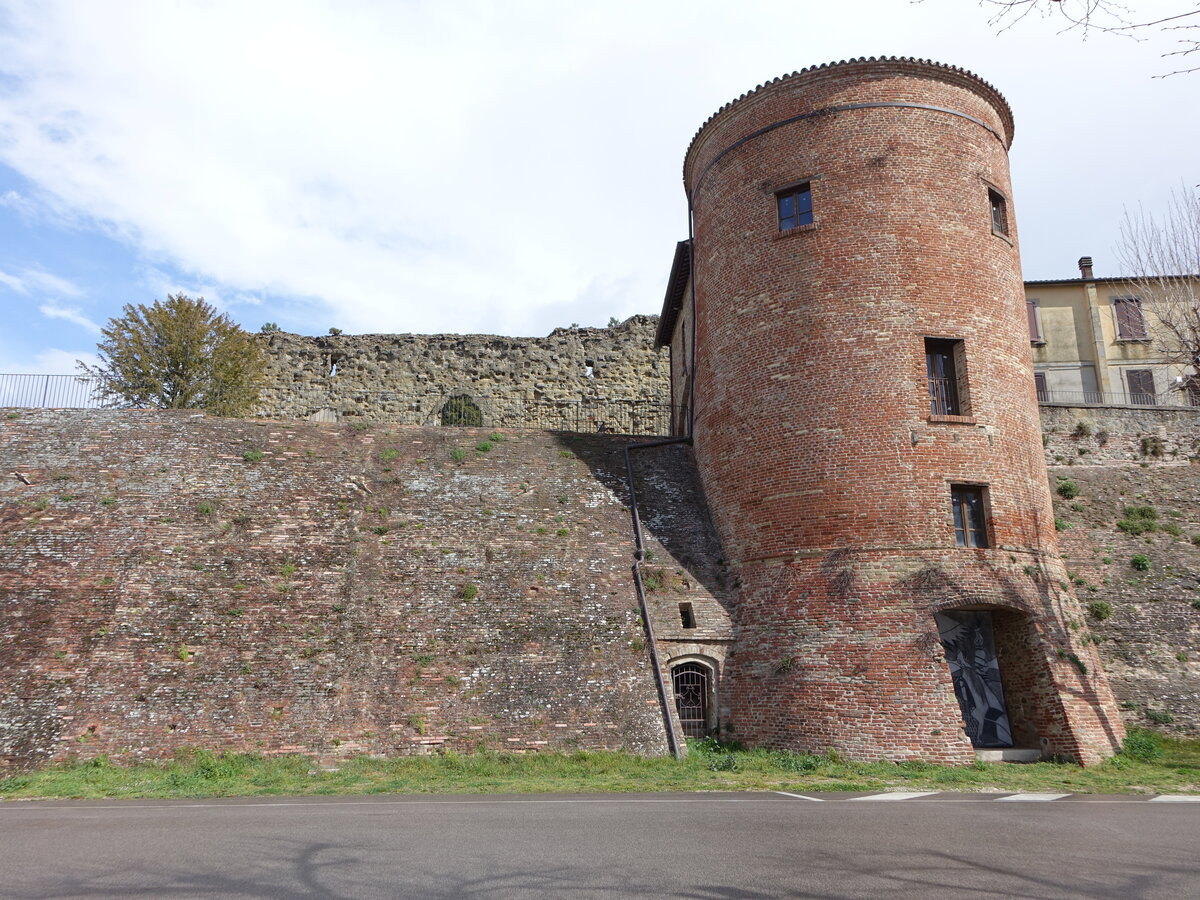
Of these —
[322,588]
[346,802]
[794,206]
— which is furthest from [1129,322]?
[346,802]

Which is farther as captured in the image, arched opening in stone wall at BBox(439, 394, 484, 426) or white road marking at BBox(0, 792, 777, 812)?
arched opening in stone wall at BBox(439, 394, 484, 426)

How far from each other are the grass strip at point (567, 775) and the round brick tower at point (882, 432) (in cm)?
64

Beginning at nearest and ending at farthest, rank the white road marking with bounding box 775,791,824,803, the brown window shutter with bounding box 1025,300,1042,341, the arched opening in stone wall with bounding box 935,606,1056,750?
the white road marking with bounding box 775,791,824,803 → the arched opening in stone wall with bounding box 935,606,1056,750 → the brown window shutter with bounding box 1025,300,1042,341

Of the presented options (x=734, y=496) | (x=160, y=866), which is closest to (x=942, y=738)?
(x=734, y=496)

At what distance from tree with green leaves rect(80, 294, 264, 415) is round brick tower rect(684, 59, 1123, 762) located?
54.6 feet

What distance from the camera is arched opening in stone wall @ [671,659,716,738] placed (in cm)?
1456

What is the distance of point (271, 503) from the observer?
55.2 feet

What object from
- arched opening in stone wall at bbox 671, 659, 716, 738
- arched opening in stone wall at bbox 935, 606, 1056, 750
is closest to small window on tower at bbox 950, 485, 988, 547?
arched opening in stone wall at bbox 935, 606, 1056, 750

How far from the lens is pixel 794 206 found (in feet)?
55.6

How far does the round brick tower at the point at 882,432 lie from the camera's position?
13711 mm

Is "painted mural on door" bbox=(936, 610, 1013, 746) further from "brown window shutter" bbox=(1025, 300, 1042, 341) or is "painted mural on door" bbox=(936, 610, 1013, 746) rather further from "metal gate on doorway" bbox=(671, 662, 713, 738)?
"brown window shutter" bbox=(1025, 300, 1042, 341)

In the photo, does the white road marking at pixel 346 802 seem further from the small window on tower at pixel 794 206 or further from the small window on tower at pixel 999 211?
the small window on tower at pixel 999 211

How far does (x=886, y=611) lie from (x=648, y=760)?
4.54m

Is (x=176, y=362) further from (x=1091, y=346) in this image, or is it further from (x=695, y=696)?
(x=1091, y=346)
